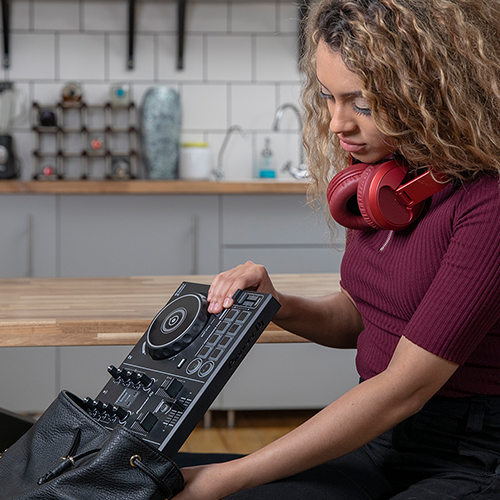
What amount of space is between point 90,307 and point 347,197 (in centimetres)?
43

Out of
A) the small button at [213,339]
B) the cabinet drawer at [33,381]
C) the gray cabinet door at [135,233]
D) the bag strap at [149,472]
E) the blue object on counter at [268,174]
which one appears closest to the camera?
the bag strap at [149,472]

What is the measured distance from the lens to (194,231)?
2.37 metres

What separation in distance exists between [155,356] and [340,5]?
0.50 meters

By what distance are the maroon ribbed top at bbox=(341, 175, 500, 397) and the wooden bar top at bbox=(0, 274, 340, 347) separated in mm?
143

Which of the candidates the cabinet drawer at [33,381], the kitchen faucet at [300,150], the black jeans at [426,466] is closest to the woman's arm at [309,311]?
the black jeans at [426,466]

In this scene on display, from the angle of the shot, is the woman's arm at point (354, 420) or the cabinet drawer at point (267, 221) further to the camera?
the cabinet drawer at point (267, 221)

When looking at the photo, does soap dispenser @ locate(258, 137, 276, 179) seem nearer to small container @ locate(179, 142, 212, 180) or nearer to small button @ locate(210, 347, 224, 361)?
small container @ locate(179, 142, 212, 180)

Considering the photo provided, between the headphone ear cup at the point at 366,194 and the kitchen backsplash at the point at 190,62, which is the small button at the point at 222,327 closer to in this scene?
the headphone ear cup at the point at 366,194

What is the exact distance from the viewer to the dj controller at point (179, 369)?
1.92 feet

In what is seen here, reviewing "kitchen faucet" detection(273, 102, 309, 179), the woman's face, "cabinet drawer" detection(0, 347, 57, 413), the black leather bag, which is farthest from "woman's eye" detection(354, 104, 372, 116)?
"kitchen faucet" detection(273, 102, 309, 179)

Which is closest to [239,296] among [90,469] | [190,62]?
[90,469]

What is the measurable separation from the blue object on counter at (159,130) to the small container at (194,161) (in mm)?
58

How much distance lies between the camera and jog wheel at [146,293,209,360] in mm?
661

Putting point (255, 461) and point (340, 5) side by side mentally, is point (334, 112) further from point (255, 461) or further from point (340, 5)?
point (255, 461)
